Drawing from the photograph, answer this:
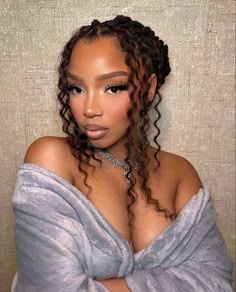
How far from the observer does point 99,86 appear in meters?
0.84

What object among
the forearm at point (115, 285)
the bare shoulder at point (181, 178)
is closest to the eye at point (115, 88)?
the bare shoulder at point (181, 178)

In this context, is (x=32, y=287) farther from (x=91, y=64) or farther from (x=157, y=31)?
(x=157, y=31)

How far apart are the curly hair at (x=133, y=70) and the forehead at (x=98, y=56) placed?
1 cm

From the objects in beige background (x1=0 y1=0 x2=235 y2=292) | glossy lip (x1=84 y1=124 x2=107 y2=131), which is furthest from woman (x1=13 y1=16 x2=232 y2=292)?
beige background (x1=0 y1=0 x2=235 y2=292)

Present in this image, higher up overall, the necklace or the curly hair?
the curly hair

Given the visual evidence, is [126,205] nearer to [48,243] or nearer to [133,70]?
[48,243]

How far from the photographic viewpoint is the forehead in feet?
2.73

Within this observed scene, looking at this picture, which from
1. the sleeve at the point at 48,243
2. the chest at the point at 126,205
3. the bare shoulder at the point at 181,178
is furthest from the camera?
the bare shoulder at the point at 181,178

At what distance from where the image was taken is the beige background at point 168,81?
107 cm

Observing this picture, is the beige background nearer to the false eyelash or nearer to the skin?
the skin

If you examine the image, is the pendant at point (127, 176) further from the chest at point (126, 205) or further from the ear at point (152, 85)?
the ear at point (152, 85)

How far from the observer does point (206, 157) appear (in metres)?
1.26

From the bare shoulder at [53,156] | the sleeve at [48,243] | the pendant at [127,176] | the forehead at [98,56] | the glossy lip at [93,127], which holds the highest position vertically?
the forehead at [98,56]

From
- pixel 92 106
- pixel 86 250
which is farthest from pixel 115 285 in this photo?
→ pixel 92 106
